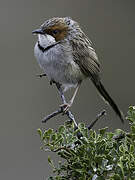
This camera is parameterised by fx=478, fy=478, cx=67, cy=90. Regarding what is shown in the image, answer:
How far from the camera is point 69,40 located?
9.43 ft

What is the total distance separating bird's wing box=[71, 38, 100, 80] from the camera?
2.90 m

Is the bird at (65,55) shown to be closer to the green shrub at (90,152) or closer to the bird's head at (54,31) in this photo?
the bird's head at (54,31)

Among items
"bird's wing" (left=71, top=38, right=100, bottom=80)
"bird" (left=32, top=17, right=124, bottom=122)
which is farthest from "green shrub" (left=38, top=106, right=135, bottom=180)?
"bird's wing" (left=71, top=38, right=100, bottom=80)

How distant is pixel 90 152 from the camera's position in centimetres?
133

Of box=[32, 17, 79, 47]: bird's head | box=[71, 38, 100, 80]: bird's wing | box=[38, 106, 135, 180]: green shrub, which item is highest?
box=[32, 17, 79, 47]: bird's head

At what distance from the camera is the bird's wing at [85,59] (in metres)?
2.90

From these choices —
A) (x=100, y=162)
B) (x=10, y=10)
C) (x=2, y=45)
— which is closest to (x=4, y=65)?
(x=2, y=45)

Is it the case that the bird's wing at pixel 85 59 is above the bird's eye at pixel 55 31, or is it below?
below

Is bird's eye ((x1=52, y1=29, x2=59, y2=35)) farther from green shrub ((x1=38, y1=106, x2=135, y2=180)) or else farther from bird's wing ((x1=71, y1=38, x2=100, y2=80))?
green shrub ((x1=38, y1=106, x2=135, y2=180))

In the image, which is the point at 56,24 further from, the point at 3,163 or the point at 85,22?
the point at 85,22

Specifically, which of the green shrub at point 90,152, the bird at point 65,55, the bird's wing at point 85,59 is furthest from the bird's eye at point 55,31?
the green shrub at point 90,152

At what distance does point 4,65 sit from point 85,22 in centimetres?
112

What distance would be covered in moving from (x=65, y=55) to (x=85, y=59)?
0.53 ft

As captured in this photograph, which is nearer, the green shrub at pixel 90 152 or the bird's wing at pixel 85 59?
the green shrub at pixel 90 152
